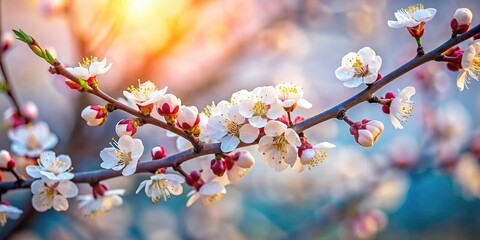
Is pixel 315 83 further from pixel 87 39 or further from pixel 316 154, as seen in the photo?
pixel 316 154

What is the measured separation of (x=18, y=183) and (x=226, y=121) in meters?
0.33

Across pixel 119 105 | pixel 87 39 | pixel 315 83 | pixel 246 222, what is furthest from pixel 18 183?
pixel 246 222

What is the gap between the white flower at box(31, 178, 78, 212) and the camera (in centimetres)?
74

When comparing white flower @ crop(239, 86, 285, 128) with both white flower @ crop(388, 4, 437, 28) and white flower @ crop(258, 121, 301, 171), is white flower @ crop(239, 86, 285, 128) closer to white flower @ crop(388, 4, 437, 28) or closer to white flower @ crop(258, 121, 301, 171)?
white flower @ crop(258, 121, 301, 171)

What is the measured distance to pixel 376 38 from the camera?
2.50m

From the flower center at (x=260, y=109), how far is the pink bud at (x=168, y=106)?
0.36 feet

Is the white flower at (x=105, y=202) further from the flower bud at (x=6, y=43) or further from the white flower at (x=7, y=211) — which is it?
the flower bud at (x=6, y=43)

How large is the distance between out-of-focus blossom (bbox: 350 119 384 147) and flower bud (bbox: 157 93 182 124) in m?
0.26

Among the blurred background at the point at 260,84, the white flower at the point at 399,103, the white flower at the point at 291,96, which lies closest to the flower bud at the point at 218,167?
the white flower at the point at 291,96

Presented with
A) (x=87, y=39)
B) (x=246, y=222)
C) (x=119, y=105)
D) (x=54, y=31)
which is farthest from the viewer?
(x=246, y=222)

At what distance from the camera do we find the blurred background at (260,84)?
1839 mm

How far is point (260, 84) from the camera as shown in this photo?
222 cm

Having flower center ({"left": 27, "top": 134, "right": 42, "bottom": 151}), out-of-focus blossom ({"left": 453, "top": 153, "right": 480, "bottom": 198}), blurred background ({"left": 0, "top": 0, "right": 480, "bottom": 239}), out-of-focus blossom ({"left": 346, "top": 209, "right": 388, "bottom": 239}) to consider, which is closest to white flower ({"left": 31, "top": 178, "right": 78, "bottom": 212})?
flower center ({"left": 27, "top": 134, "right": 42, "bottom": 151})

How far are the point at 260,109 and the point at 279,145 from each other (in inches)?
2.5
